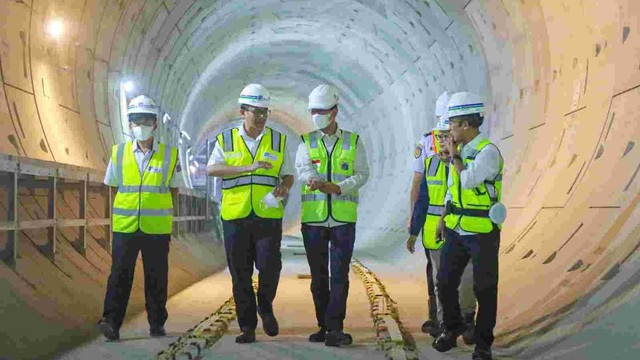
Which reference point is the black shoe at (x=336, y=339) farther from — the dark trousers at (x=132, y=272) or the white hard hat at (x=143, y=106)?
the white hard hat at (x=143, y=106)

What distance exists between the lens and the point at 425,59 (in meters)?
15.8

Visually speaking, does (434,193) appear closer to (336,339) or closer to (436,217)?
(436,217)

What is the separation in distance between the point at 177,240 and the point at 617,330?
29.7ft

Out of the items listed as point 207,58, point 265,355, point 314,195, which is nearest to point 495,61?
point 314,195

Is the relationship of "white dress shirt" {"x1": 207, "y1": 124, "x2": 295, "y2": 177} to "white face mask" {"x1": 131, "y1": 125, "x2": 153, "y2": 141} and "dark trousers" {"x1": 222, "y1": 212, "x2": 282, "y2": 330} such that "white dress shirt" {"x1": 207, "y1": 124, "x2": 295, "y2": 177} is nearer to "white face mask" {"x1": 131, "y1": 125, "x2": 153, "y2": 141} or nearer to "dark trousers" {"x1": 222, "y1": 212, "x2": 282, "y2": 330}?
"dark trousers" {"x1": 222, "y1": 212, "x2": 282, "y2": 330}

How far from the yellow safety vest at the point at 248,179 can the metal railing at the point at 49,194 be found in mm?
1471

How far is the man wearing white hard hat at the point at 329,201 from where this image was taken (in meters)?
6.30

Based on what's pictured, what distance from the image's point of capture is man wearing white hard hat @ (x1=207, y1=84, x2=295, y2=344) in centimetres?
639

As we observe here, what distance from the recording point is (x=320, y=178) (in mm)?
6438

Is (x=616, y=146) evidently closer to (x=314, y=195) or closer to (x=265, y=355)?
(x=314, y=195)

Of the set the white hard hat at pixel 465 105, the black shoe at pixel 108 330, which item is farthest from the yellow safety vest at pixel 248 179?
the white hard hat at pixel 465 105

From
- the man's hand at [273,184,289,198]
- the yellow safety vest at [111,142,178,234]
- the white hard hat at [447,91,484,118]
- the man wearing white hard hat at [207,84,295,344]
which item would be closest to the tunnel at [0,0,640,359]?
the man wearing white hard hat at [207,84,295,344]

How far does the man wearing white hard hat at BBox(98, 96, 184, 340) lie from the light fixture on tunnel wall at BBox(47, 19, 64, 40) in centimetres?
277

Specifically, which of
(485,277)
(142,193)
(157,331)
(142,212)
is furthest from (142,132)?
(485,277)
